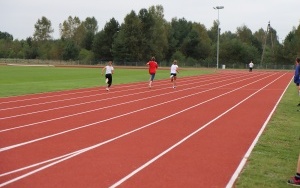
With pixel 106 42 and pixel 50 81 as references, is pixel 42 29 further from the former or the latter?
pixel 50 81

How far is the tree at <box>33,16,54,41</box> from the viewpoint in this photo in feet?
387

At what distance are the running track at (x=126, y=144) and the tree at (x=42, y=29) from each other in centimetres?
10855

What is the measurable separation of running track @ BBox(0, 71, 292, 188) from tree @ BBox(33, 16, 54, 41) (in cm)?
10855

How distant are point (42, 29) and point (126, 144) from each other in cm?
11648

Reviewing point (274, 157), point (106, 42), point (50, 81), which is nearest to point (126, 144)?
point (274, 157)

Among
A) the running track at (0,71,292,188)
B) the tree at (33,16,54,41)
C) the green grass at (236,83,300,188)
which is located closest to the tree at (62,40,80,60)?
the tree at (33,16,54,41)

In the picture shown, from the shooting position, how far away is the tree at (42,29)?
4646 inches

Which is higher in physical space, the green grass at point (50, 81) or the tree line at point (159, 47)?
the tree line at point (159, 47)

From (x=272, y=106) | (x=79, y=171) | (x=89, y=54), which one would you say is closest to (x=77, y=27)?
(x=89, y=54)

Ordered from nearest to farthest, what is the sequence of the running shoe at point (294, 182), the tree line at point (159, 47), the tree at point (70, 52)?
the running shoe at point (294, 182), the tree line at point (159, 47), the tree at point (70, 52)

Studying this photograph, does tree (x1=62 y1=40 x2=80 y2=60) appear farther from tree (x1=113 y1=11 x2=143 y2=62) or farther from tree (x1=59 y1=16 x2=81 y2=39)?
tree (x1=59 y1=16 x2=81 y2=39)

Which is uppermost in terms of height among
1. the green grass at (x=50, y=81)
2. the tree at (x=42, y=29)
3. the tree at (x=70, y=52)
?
the tree at (x=42, y=29)

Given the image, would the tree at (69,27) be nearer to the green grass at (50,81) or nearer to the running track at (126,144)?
the green grass at (50,81)

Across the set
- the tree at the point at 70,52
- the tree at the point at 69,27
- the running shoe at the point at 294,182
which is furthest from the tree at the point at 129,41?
the running shoe at the point at 294,182
